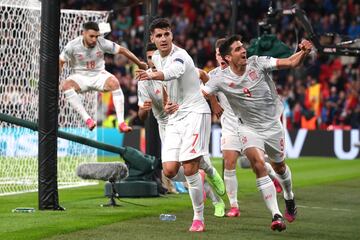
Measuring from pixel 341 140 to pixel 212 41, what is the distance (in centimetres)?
715

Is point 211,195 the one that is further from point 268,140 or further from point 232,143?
point 268,140

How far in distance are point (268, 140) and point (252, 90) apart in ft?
1.96

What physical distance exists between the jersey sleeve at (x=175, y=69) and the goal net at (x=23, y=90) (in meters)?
5.80

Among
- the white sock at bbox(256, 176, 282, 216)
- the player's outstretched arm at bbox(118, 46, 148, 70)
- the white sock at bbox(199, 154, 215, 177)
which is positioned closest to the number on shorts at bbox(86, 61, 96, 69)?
the player's outstretched arm at bbox(118, 46, 148, 70)

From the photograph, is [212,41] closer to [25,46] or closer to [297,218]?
[25,46]

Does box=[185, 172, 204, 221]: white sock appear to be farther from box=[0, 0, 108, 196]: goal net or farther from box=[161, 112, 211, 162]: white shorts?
box=[0, 0, 108, 196]: goal net

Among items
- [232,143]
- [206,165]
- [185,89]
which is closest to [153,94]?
[232,143]

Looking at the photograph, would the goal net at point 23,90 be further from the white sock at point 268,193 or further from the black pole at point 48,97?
the white sock at point 268,193

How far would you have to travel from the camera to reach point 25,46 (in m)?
16.7

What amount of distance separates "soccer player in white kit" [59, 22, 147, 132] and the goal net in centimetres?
135

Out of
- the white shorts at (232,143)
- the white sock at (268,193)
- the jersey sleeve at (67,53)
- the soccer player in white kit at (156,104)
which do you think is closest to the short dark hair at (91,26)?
the jersey sleeve at (67,53)

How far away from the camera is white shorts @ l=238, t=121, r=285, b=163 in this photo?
34.8 ft

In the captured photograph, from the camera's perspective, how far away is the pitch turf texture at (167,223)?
9805 millimetres

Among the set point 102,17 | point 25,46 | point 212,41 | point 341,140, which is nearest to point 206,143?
point 25,46
